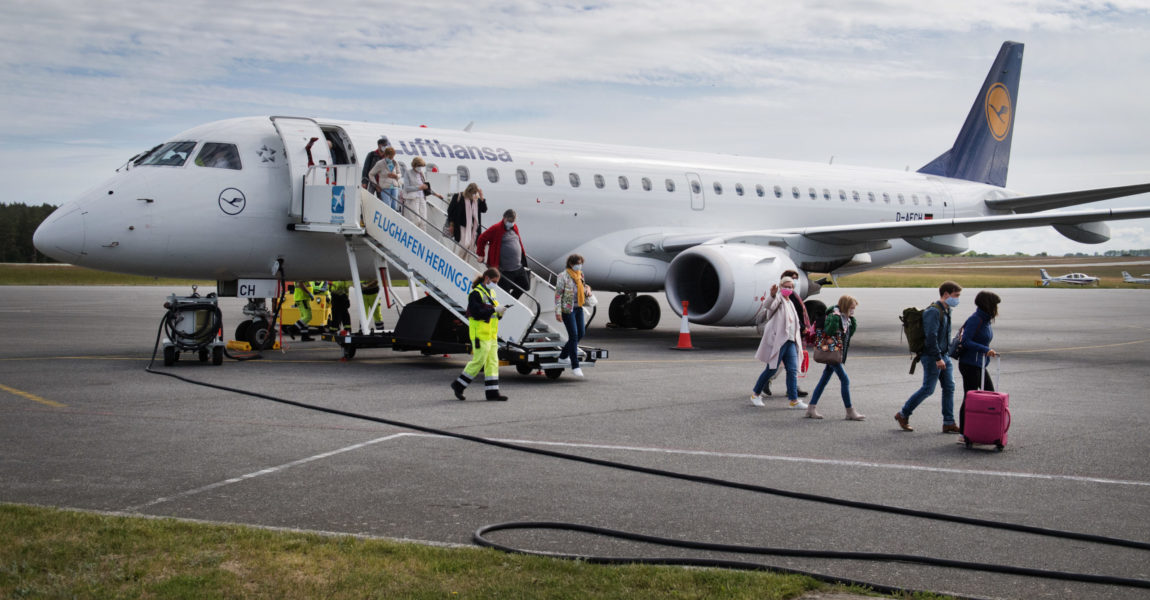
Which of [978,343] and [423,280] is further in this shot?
[423,280]

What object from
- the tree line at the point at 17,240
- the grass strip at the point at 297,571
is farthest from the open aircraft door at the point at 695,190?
the tree line at the point at 17,240

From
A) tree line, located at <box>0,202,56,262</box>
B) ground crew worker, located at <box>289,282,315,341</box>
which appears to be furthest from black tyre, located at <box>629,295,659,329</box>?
tree line, located at <box>0,202,56,262</box>

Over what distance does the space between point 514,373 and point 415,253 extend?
2.28m

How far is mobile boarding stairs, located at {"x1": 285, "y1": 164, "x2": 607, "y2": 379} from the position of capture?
44.8ft

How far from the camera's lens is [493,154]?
18.8m

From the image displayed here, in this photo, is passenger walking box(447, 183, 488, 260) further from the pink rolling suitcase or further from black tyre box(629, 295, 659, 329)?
black tyre box(629, 295, 659, 329)

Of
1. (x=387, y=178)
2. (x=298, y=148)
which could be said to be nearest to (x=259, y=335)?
(x=298, y=148)

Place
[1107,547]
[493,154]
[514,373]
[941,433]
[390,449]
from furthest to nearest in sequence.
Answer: [493,154]
[514,373]
[941,433]
[390,449]
[1107,547]

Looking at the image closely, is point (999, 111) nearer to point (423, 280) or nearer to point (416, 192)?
point (416, 192)

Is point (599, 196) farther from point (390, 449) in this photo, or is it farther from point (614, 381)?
point (390, 449)

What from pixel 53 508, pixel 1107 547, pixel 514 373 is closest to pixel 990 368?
pixel 514 373

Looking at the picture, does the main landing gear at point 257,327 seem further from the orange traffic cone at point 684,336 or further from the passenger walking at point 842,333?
the passenger walking at point 842,333

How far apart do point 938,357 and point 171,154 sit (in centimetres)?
1163

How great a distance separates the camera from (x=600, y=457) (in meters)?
8.44
